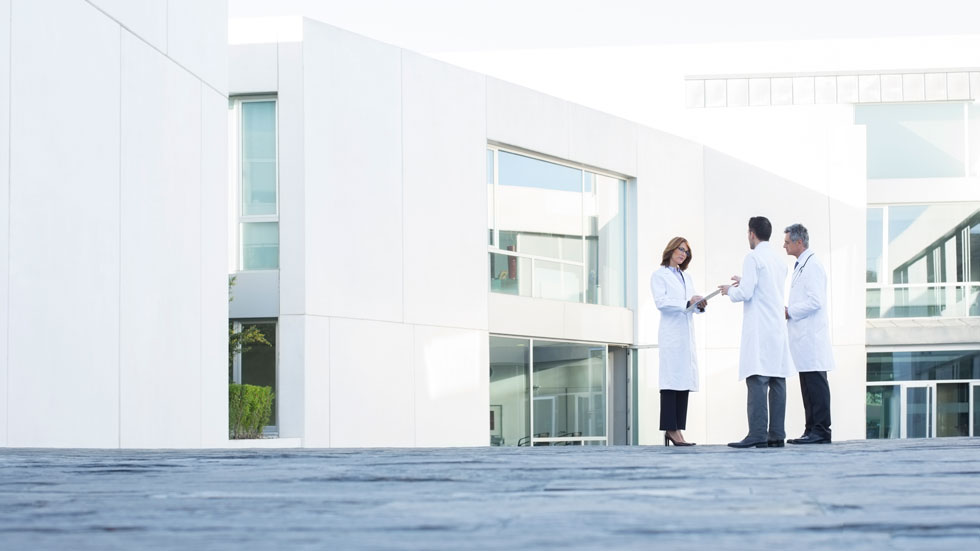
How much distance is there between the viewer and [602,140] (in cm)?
2234

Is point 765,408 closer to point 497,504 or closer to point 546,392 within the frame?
point 497,504

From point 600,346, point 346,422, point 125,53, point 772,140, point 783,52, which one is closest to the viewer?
point 125,53

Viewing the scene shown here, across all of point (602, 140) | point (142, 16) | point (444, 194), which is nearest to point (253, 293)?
point (444, 194)

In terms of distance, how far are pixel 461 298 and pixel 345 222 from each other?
267 centimetres

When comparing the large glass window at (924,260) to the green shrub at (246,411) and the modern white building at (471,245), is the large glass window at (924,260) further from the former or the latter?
the green shrub at (246,411)

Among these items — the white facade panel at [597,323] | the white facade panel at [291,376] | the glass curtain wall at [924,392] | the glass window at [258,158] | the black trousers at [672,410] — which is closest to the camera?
the black trousers at [672,410]

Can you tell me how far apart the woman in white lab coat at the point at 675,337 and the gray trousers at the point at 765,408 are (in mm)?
1039

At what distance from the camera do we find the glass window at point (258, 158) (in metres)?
17.1

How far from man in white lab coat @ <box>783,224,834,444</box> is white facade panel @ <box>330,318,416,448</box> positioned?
27.5 feet

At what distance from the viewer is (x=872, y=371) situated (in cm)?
2756

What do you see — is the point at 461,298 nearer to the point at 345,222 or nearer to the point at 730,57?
the point at 345,222

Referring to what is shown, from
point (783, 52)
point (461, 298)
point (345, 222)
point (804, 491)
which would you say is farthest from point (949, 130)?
point (804, 491)

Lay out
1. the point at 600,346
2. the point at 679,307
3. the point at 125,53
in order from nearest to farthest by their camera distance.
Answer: the point at 679,307 < the point at 125,53 < the point at 600,346

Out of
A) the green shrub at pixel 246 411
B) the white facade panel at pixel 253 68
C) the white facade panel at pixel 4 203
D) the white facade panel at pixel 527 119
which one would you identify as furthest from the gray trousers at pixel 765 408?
the white facade panel at pixel 527 119
